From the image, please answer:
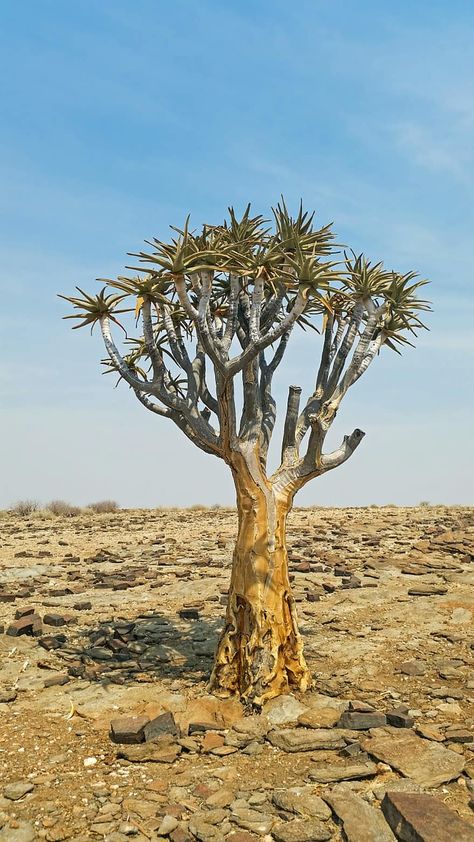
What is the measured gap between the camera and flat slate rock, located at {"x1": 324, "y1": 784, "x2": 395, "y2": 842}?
180 inches

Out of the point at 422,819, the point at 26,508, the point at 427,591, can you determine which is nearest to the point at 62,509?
the point at 26,508

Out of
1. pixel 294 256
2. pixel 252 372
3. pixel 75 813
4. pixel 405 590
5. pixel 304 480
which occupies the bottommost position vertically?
pixel 75 813

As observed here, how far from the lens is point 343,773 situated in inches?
217

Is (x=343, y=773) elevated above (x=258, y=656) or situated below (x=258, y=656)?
below

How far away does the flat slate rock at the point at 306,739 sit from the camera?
6141mm

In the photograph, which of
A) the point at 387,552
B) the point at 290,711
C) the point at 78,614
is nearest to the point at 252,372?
the point at 290,711

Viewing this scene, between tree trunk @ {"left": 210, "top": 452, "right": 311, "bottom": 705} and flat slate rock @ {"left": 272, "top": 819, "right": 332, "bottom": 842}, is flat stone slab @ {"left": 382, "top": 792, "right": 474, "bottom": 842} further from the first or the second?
tree trunk @ {"left": 210, "top": 452, "right": 311, "bottom": 705}

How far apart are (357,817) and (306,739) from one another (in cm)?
147

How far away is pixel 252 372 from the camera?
7.95 meters

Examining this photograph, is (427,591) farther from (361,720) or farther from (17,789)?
(17,789)

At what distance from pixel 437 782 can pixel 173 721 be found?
2.52 m

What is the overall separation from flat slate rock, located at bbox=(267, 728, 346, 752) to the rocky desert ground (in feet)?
0.06

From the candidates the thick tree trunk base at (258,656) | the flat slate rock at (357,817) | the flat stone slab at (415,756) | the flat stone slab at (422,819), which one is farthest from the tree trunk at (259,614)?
the flat stone slab at (422,819)

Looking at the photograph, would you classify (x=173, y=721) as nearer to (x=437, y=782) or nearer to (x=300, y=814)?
(x=300, y=814)
